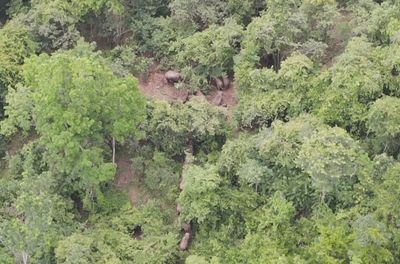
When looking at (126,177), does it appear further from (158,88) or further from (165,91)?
(158,88)

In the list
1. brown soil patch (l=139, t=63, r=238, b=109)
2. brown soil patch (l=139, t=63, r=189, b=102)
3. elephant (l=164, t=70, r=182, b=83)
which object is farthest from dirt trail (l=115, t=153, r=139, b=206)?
elephant (l=164, t=70, r=182, b=83)

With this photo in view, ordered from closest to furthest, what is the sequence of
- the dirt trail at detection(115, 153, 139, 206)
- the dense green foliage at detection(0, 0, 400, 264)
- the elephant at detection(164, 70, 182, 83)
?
the dense green foliage at detection(0, 0, 400, 264), the dirt trail at detection(115, 153, 139, 206), the elephant at detection(164, 70, 182, 83)

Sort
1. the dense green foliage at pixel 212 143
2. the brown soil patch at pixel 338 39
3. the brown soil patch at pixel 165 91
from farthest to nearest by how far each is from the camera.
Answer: the brown soil patch at pixel 165 91
the brown soil patch at pixel 338 39
the dense green foliage at pixel 212 143

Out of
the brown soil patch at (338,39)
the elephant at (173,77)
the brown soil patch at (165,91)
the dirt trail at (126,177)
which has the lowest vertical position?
the dirt trail at (126,177)

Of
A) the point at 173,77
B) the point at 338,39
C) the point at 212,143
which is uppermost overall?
the point at 338,39

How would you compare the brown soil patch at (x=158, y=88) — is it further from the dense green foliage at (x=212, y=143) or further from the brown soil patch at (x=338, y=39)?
the brown soil patch at (x=338, y=39)

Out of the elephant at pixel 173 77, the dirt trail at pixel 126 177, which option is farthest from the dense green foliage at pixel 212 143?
the elephant at pixel 173 77

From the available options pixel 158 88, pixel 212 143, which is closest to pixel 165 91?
pixel 158 88

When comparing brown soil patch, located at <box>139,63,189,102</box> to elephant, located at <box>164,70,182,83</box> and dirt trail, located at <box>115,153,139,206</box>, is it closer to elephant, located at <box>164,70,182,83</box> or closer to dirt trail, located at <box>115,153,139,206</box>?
elephant, located at <box>164,70,182,83</box>
